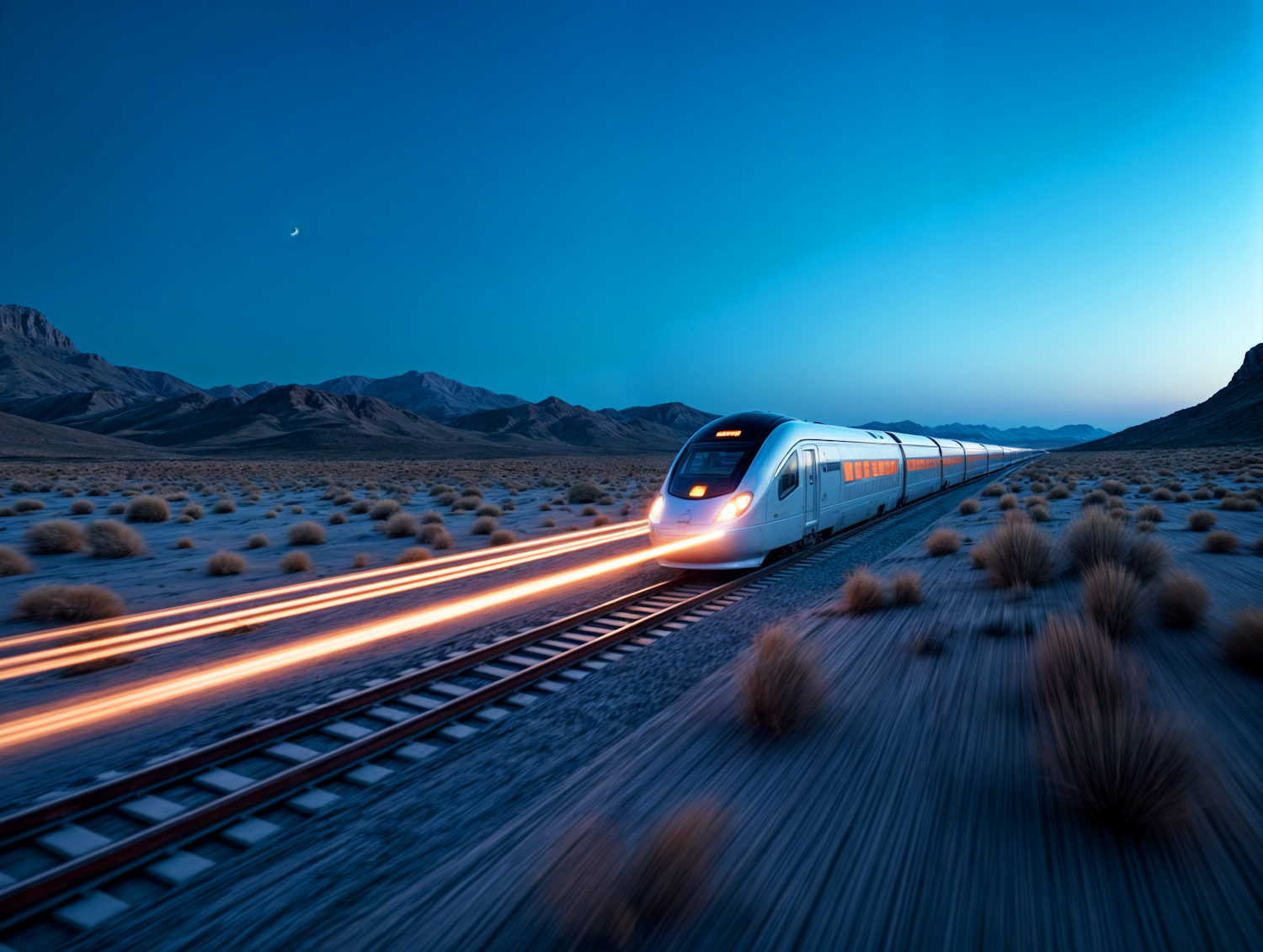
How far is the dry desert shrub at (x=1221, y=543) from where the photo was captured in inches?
380

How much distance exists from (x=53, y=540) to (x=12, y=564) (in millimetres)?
2680

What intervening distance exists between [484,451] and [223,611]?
365 ft

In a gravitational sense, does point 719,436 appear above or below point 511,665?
above

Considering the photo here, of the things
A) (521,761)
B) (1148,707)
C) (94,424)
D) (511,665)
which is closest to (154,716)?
(511,665)

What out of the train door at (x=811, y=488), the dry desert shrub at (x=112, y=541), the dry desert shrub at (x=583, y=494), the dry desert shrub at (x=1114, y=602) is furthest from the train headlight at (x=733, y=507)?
the dry desert shrub at (x=583, y=494)

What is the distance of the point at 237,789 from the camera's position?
446 cm

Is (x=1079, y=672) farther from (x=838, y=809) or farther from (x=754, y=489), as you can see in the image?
(x=754, y=489)

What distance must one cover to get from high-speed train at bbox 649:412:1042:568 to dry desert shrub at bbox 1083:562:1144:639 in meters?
4.87

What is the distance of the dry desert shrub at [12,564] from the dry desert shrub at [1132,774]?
17.4m

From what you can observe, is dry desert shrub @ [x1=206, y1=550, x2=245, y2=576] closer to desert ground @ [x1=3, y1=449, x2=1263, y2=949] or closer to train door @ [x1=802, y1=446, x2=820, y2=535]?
desert ground @ [x1=3, y1=449, x2=1263, y2=949]

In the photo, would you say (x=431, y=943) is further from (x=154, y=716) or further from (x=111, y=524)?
(x=111, y=524)

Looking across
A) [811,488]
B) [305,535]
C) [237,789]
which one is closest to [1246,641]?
[811,488]

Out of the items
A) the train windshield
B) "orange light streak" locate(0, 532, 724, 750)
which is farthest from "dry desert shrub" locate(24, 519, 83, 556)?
the train windshield

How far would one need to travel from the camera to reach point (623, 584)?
10922 mm
